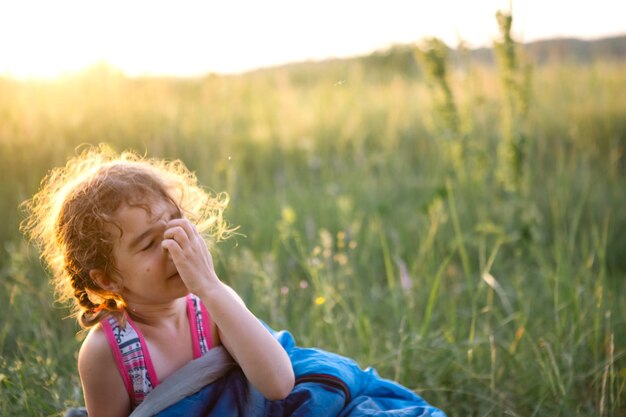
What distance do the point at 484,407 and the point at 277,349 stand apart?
100 cm

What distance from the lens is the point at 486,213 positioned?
152 inches

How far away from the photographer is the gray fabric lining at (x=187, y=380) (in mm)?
1474

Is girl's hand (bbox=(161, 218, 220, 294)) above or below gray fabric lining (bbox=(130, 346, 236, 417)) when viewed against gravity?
above

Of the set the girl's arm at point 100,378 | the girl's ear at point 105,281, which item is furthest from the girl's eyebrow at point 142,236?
the girl's arm at point 100,378

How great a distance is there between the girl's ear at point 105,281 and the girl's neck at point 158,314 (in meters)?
0.06

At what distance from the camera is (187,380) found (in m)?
1.52

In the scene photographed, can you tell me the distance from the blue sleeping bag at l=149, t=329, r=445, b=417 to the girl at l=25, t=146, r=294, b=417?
0.22 feet

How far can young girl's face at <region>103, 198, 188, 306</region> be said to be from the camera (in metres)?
1.47

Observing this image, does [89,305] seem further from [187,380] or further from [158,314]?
[187,380]

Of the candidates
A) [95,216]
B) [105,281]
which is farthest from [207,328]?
[95,216]

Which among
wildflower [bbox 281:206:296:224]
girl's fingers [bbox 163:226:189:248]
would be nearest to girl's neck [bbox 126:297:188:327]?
girl's fingers [bbox 163:226:189:248]

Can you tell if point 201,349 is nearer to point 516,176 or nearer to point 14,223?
point 516,176

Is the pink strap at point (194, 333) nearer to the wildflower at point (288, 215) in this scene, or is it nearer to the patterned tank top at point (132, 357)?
the patterned tank top at point (132, 357)

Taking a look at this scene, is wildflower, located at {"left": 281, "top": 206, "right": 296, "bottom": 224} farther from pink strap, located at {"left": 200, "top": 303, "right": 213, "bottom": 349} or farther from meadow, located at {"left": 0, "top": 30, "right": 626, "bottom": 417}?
pink strap, located at {"left": 200, "top": 303, "right": 213, "bottom": 349}
